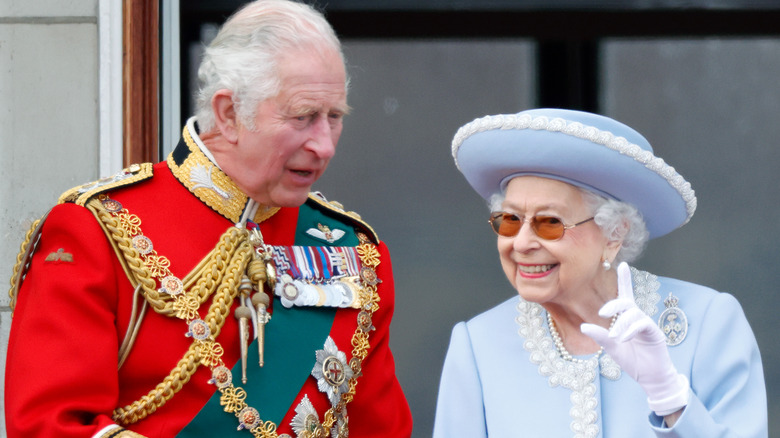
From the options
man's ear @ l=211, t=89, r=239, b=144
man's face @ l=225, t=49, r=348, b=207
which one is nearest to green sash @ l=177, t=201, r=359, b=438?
man's face @ l=225, t=49, r=348, b=207

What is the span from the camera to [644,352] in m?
Answer: 2.64

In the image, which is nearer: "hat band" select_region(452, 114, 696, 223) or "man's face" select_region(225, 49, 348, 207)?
"man's face" select_region(225, 49, 348, 207)

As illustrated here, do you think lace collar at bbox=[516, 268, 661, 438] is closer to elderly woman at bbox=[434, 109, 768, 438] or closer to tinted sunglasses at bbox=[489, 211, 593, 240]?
elderly woman at bbox=[434, 109, 768, 438]

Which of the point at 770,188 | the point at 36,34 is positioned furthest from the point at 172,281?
the point at 770,188

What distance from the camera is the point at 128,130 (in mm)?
3854

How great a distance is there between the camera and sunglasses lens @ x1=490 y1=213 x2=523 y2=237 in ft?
9.57

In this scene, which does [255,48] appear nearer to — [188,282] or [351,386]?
[188,282]

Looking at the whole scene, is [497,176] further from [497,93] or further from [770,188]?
[770,188]

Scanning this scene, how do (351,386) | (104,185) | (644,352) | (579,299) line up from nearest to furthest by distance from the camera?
(644,352) < (104,185) < (351,386) < (579,299)

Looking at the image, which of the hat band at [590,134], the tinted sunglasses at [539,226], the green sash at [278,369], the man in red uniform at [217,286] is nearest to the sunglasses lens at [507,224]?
the tinted sunglasses at [539,226]

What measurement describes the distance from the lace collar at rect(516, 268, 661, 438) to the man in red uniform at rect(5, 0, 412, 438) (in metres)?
0.40

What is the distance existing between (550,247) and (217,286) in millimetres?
735

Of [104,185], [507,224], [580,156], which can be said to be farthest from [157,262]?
[580,156]

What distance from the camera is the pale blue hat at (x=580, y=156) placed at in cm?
284
